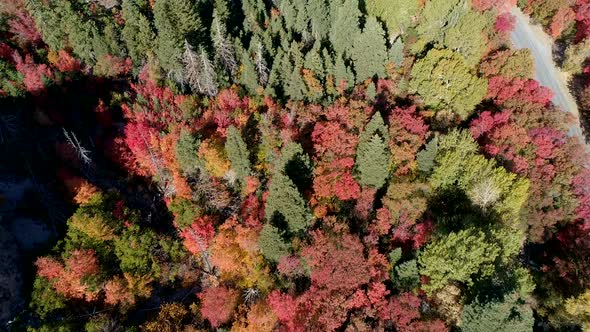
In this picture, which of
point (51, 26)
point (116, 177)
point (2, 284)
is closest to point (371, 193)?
point (116, 177)

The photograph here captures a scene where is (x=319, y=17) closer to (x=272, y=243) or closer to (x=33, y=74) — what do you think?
(x=272, y=243)

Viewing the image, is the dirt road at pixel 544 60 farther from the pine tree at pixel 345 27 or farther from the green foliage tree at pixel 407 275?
the green foliage tree at pixel 407 275

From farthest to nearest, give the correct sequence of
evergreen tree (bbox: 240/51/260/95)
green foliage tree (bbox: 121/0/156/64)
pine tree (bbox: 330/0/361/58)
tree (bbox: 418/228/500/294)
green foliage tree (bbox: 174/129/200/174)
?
1. green foliage tree (bbox: 121/0/156/64)
2. pine tree (bbox: 330/0/361/58)
3. evergreen tree (bbox: 240/51/260/95)
4. green foliage tree (bbox: 174/129/200/174)
5. tree (bbox: 418/228/500/294)

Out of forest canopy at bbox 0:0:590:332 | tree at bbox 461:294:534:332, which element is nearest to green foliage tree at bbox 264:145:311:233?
forest canopy at bbox 0:0:590:332

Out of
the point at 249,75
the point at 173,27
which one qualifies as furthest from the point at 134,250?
the point at 173,27

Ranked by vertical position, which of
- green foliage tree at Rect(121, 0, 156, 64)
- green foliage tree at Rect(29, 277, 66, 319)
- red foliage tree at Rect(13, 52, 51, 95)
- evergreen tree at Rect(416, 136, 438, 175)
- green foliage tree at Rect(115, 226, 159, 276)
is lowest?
green foliage tree at Rect(29, 277, 66, 319)

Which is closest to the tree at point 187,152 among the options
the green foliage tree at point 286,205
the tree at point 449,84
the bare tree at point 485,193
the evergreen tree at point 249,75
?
the green foliage tree at point 286,205

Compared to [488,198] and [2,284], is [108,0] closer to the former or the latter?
[2,284]

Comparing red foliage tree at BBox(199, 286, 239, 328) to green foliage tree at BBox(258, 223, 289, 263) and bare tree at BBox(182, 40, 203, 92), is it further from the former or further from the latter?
bare tree at BBox(182, 40, 203, 92)
